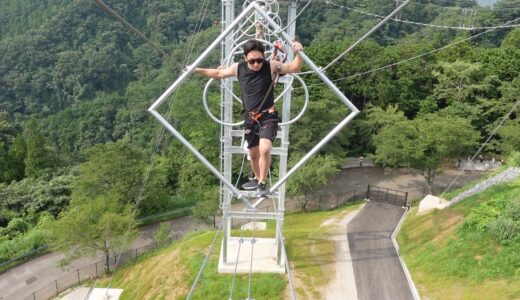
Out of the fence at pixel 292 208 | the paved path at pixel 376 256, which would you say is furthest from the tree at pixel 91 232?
the paved path at pixel 376 256

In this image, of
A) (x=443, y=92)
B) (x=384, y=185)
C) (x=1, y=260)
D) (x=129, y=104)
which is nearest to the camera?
(x=1, y=260)

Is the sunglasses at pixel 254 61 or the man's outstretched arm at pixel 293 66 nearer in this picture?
the sunglasses at pixel 254 61

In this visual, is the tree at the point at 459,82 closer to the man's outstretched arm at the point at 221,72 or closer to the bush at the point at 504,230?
the bush at the point at 504,230

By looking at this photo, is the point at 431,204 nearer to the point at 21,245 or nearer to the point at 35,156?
the point at 21,245

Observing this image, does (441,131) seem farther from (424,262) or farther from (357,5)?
(357,5)

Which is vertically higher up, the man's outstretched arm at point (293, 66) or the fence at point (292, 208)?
the man's outstretched arm at point (293, 66)

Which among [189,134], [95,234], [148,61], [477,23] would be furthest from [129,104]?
[477,23]
